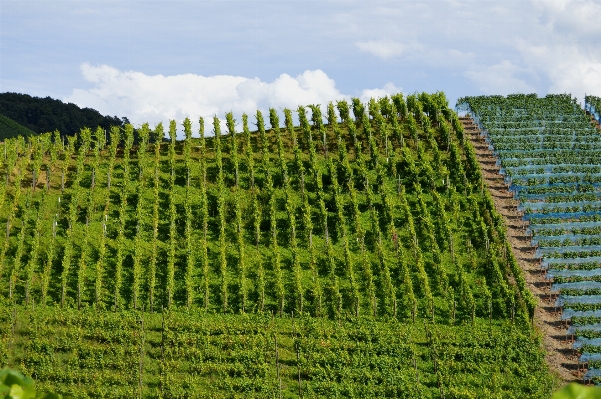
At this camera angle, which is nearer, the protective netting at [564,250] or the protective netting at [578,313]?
the protective netting at [578,313]

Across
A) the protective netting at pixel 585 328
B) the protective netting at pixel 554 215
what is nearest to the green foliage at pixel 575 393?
the protective netting at pixel 585 328

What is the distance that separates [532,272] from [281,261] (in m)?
11.9

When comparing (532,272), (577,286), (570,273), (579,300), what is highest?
(532,272)

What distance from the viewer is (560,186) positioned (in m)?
37.8

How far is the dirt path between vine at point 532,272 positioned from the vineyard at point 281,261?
0.79 metres

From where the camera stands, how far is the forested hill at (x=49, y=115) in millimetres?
95312

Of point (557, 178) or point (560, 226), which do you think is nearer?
point (560, 226)

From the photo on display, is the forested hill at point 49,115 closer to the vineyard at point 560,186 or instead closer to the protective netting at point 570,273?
the vineyard at point 560,186

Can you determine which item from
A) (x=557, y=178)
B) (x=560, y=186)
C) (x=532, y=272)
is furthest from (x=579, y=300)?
(x=557, y=178)

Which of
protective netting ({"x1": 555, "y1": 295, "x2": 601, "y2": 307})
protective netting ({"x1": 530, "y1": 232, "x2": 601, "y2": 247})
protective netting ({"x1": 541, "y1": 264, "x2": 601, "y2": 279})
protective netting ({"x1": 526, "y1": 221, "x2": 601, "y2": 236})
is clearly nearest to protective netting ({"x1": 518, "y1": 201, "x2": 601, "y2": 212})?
protective netting ({"x1": 526, "y1": 221, "x2": 601, "y2": 236})

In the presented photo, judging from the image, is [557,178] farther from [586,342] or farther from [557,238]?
[586,342]

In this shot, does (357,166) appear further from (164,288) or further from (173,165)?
(164,288)

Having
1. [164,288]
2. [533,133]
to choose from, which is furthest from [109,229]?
[533,133]

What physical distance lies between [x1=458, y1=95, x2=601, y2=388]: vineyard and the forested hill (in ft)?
204
